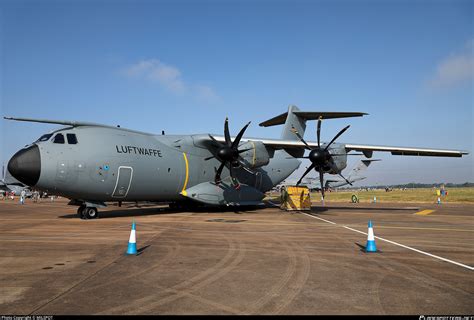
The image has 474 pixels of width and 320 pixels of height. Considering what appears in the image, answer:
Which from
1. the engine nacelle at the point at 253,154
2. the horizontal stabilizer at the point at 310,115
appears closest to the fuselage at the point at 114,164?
the engine nacelle at the point at 253,154

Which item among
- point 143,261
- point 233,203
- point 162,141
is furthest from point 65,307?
point 233,203

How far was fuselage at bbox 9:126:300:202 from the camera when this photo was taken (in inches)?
542

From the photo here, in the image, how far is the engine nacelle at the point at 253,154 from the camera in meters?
19.3

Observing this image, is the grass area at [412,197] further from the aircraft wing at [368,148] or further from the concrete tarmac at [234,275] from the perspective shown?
the concrete tarmac at [234,275]

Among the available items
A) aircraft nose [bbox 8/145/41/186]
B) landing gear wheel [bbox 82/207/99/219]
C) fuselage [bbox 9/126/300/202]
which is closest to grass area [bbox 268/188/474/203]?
fuselage [bbox 9/126/300/202]

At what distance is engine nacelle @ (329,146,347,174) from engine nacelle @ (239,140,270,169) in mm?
3851

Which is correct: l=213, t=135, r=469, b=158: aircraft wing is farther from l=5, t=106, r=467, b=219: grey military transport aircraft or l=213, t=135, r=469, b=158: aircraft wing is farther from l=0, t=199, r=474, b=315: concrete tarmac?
l=0, t=199, r=474, b=315: concrete tarmac

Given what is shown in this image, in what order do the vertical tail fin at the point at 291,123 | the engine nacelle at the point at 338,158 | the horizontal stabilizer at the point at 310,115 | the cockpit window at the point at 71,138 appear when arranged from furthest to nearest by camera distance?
the vertical tail fin at the point at 291,123, the horizontal stabilizer at the point at 310,115, the engine nacelle at the point at 338,158, the cockpit window at the point at 71,138

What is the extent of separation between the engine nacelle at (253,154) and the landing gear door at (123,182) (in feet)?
21.0

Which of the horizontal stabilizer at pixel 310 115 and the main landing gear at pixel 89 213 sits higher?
the horizontal stabilizer at pixel 310 115

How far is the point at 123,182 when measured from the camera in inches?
632

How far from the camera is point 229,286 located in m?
5.07

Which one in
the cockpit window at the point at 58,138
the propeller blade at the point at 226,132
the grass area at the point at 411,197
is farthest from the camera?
the grass area at the point at 411,197

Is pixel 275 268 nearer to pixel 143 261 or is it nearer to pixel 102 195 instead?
pixel 143 261
